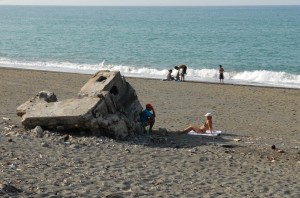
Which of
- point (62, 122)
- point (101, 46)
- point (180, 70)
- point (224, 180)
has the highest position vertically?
point (101, 46)

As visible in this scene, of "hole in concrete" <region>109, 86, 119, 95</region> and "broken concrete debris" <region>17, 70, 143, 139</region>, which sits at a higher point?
"hole in concrete" <region>109, 86, 119, 95</region>

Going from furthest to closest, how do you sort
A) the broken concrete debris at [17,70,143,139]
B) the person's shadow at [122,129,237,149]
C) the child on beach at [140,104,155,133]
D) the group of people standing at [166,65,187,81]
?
the group of people standing at [166,65,187,81] → the child on beach at [140,104,155,133] → the person's shadow at [122,129,237,149] → the broken concrete debris at [17,70,143,139]

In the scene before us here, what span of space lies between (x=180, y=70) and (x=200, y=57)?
2059cm

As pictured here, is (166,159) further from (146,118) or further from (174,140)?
(146,118)

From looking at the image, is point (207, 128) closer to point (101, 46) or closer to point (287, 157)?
point (287, 157)

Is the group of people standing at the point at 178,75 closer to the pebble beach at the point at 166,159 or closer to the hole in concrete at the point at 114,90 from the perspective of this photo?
the pebble beach at the point at 166,159

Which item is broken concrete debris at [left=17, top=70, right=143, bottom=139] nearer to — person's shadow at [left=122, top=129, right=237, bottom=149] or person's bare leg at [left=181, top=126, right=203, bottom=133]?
person's shadow at [left=122, top=129, right=237, bottom=149]

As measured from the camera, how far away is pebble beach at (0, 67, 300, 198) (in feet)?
32.1

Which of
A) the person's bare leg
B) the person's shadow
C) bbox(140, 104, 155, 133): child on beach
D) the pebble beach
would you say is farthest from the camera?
the person's bare leg

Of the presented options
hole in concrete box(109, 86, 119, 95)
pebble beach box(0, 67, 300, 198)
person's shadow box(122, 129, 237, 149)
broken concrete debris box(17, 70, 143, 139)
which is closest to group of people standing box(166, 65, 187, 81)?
pebble beach box(0, 67, 300, 198)

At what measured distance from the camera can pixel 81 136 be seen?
1441 centimetres

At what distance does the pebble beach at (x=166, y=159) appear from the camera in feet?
32.1

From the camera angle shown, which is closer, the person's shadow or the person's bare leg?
the person's shadow

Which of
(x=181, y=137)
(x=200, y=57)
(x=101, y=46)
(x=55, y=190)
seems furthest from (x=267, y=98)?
(x=101, y=46)
